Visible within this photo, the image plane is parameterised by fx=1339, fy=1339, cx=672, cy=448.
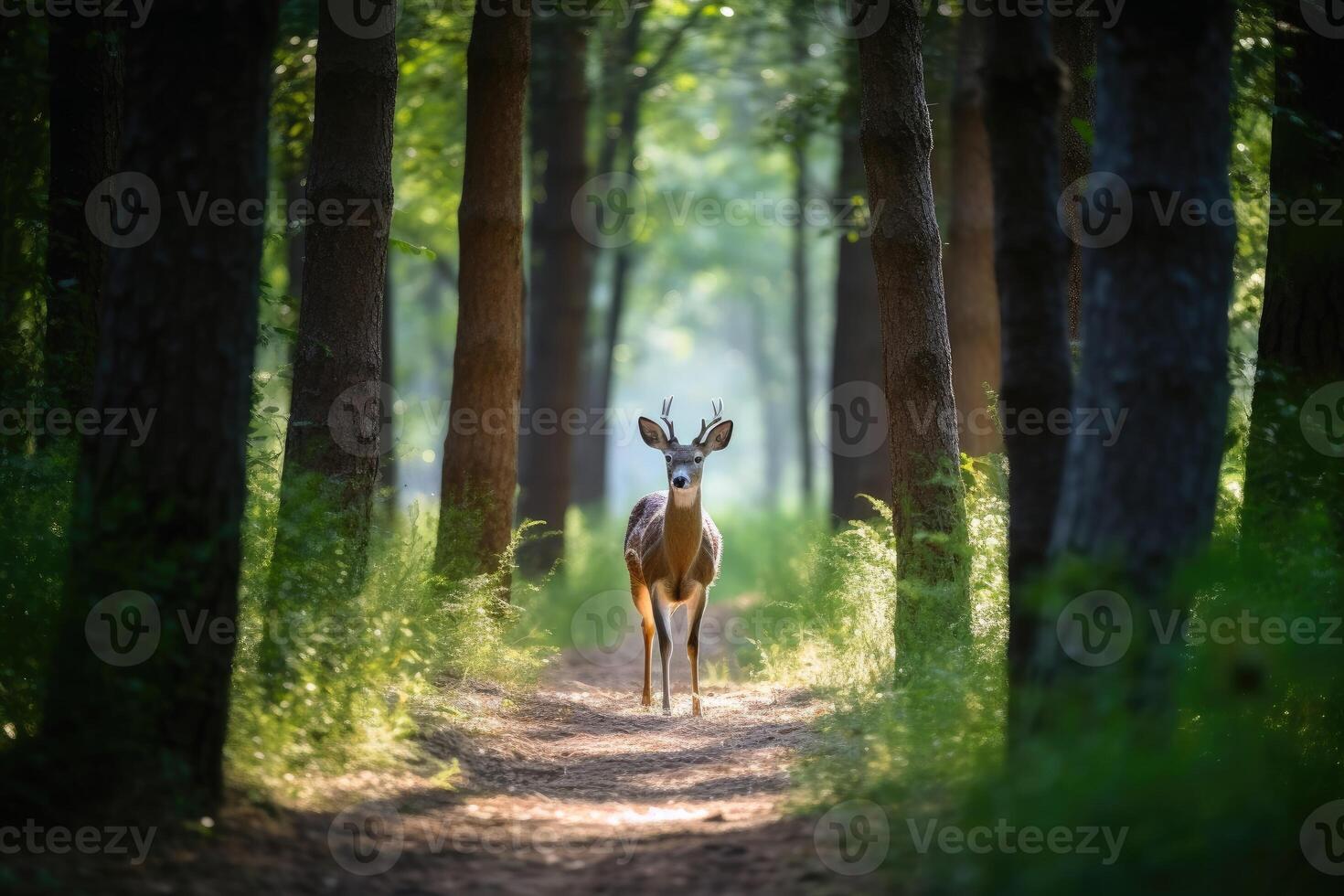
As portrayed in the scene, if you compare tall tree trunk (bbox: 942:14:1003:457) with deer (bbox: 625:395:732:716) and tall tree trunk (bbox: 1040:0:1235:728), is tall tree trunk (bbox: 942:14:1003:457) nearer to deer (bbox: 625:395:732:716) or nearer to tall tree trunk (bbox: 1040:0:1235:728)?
deer (bbox: 625:395:732:716)

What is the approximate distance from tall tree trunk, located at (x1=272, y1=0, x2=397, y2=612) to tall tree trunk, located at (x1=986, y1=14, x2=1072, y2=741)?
4696 millimetres

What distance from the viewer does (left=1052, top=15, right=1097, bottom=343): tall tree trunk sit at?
9.97 m

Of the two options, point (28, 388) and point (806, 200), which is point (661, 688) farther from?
point (806, 200)

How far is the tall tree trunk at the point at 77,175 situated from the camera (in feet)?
30.4

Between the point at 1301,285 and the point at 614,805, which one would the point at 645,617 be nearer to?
the point at 614,805

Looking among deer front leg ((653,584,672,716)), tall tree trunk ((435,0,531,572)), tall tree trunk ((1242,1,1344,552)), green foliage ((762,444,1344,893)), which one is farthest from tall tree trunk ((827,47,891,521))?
tall tree trunk ((1242,1,1344,552))

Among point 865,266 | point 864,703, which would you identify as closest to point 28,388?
point 864,703

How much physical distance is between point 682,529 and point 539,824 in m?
5.53

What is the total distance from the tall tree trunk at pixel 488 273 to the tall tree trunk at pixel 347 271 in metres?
2.28

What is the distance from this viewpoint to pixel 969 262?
52.6 ft

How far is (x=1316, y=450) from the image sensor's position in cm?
795

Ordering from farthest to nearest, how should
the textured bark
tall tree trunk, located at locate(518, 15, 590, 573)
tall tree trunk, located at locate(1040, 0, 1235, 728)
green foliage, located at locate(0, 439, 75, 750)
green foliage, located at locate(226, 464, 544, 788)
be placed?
the textured bark < tall tree trunk, located at locate(518, 15, 590, 573) < green foliage, located at locate(0, 439, 75, 750) < green foliage, located at locate(226, 464, 544, 788) < tall tree trunk, located at locate(1040, 0, 1235, 728)

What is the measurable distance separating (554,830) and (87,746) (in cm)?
A: 220

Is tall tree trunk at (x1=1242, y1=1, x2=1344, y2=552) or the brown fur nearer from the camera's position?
tall tree trunk at (x1=1242, y1=1, x2=1344, y2=552)
